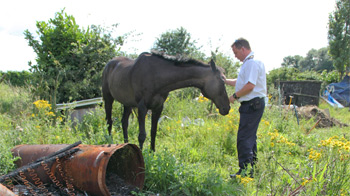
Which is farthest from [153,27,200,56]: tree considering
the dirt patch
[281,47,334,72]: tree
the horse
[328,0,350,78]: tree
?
[281,47,334,72]: tree

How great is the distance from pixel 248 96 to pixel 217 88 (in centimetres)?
49

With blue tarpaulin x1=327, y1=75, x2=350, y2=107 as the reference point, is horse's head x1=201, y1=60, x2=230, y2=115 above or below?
above

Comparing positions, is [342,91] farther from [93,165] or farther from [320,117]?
[93,165]

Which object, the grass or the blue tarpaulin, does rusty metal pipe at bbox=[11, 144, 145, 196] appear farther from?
the blue tarpaulin

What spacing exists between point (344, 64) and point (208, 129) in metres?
24.3

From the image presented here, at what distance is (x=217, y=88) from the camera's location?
13.3 feet

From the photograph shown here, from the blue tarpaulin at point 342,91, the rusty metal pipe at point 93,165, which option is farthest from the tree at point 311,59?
the rusty metal pipe at point 93,165

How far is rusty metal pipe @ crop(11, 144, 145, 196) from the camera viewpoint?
276 centimetres

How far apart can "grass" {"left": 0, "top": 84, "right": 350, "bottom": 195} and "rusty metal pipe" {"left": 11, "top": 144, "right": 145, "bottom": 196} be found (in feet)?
0.60

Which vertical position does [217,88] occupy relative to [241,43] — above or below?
below

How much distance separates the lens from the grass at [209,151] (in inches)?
118

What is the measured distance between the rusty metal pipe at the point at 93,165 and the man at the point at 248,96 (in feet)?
4.75

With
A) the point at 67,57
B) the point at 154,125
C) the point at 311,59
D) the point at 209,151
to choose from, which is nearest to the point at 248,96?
the point at 209,151

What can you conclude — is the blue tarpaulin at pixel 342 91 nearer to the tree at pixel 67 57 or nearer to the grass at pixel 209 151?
the grass at pixel 209 151
